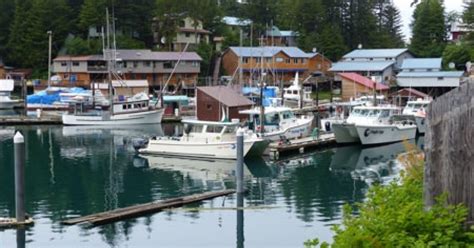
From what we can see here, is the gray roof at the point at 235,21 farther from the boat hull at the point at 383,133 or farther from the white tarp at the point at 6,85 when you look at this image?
the boat hull at the point at 383,133

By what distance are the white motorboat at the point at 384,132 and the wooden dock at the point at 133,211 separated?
1618 cm

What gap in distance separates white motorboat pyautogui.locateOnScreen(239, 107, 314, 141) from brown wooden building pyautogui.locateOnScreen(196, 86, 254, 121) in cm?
625

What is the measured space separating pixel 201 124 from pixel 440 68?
35.2 meters

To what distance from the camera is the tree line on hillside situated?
6234cm

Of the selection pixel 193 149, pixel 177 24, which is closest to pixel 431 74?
pixel 177 24

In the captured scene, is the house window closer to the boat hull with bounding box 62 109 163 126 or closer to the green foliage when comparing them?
the boat hull with bounding box 62 109 163 126

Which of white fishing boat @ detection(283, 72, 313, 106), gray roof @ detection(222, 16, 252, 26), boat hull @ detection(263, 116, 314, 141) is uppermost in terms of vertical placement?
gray roof @ detection(222, 16, 252, 26)

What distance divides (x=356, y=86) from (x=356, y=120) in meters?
22.8

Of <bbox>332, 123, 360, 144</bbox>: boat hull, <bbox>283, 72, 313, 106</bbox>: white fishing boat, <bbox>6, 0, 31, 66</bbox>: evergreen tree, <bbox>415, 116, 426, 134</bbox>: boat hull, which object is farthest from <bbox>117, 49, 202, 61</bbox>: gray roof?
<bbox>332, 123, 360, 144</bbox>: boat hull

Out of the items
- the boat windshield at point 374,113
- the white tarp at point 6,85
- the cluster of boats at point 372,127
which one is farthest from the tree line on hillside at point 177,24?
the boat windshield at point 374,113

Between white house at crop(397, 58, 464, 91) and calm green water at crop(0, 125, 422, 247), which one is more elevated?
white house at crop(397, 58, 464, 91)

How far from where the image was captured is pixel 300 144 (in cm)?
3189

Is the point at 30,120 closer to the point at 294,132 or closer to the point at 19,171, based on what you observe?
the point at 294,132

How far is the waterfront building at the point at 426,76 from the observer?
5606cm
